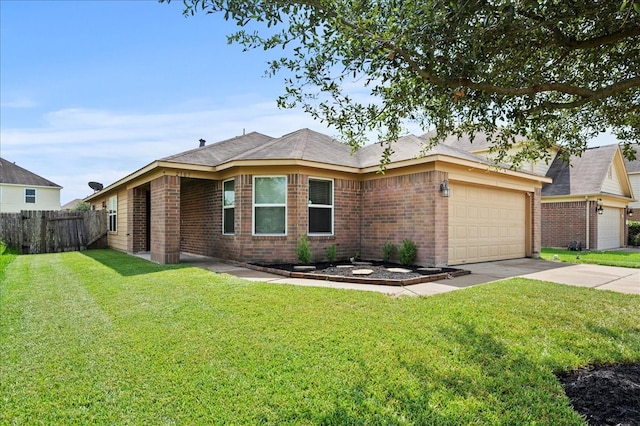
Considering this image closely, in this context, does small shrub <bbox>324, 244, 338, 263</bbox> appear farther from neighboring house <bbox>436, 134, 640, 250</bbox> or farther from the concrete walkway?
neighboring house <bbox>436, 134, 640, 250</bbox>

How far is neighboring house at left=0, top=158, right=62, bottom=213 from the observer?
29.5 metres

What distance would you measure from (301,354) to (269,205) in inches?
287

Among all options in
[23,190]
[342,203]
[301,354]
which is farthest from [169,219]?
[23,190]

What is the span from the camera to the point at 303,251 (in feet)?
33.9

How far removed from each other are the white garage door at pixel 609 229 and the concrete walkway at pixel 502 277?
10.1 m

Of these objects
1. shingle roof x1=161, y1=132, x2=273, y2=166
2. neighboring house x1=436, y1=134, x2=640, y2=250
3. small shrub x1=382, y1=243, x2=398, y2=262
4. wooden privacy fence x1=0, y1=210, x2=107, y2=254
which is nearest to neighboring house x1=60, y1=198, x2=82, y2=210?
wooden privacy fence x1=0, y1=210, x2=107, y2=254

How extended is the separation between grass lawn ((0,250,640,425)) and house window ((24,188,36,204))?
3123cm

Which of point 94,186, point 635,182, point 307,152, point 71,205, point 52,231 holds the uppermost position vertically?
point 635,182

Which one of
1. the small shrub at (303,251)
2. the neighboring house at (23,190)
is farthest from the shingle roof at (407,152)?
the neighboring house at (23,190)

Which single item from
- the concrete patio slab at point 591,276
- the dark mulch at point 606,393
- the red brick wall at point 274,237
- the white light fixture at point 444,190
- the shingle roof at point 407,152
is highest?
the shingle roof at point 407,152

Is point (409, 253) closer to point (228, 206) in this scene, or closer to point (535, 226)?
point (228, 206)

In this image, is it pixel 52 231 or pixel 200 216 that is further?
pixel 52 231

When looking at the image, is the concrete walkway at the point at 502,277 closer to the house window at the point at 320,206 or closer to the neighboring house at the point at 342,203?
the neighboring house at the point at 342,203

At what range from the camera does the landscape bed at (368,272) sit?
7.67 metres
